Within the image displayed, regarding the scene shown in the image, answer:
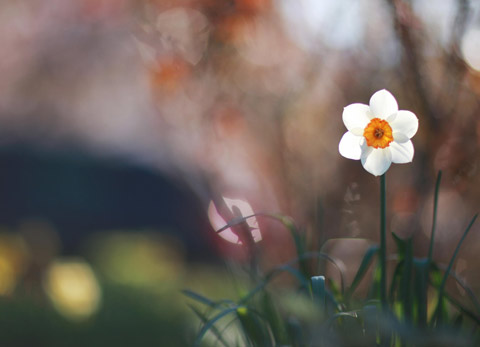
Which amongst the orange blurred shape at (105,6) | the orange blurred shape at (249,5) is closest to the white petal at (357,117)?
the orange blurred shape at (249,5)

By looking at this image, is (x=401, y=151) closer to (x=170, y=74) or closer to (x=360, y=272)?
(x=360, y=272)

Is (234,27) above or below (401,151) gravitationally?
above

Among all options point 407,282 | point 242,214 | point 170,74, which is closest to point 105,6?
point 170,74

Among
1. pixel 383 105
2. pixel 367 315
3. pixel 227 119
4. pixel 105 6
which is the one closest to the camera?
pixel 367 315

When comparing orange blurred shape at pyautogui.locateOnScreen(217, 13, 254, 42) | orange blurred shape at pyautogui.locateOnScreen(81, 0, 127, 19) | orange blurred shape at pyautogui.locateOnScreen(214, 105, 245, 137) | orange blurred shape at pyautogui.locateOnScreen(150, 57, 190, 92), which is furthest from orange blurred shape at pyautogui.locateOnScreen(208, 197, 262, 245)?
orange blurred shape at pyautogui.locateOnScreen(81, 0, 127, 19)

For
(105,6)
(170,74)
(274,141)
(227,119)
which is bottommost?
(274,141)

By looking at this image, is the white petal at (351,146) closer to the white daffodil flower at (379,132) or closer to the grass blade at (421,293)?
the white daffodil flower at (379,132)

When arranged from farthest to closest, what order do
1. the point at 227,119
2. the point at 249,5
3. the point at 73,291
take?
1. the point at 73,291
2. the point at 227,119
3. the point at 249,5
